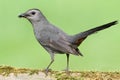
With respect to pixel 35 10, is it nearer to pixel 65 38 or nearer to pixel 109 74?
pixel 65 38

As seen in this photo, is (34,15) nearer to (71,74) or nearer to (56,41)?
(56,41)

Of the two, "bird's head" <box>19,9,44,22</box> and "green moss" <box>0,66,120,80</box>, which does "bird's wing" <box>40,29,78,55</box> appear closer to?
"bird's head" <box>19,9,44,22</box>

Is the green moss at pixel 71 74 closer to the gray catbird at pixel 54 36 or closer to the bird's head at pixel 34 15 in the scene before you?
the gray catbird at pixel 54 36

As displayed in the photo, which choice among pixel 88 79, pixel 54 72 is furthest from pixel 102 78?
pixel 54 72

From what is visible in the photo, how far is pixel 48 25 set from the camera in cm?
806

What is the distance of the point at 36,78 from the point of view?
7098mm

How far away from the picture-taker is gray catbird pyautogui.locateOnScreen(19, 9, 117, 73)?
7.84 m

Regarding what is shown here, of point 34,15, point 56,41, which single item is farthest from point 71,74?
point 34,15

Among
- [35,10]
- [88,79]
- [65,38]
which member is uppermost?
[35,10]

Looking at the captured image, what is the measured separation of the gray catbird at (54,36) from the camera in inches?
309

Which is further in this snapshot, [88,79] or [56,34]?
[56,34]

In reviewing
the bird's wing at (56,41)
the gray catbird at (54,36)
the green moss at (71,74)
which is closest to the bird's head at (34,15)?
the gray catbird at (54,36)

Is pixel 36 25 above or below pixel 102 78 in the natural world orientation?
above

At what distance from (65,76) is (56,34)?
993mm
